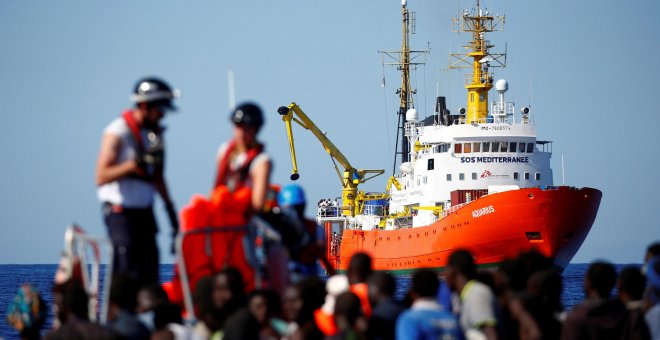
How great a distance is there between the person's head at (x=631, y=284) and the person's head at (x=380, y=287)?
196 cm

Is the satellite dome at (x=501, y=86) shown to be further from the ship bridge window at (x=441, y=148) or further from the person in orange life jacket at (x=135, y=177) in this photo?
the person in orange life jacket at (x=135, y=177)

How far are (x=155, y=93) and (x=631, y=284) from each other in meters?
3.93

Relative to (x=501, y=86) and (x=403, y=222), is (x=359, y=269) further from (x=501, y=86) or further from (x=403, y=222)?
(x=403, y=222)

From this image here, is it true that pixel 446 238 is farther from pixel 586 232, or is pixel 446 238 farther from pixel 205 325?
pixel 205 325

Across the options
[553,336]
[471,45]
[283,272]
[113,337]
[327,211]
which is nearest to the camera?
[113,337]

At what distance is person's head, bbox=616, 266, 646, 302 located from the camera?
1022 centimetres

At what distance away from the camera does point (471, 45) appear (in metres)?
62.6

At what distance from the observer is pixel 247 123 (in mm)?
9883

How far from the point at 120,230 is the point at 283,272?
1470 millimetres

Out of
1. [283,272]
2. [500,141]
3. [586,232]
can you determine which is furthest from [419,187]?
[283,272]

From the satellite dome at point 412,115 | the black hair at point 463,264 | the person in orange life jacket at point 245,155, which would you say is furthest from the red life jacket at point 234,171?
the satellite dome at point 412,115

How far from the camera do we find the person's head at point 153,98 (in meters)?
9.70

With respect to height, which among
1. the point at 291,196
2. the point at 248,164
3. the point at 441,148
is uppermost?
the point at 441,148

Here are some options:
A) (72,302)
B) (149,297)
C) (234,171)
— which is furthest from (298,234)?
(72,302)
